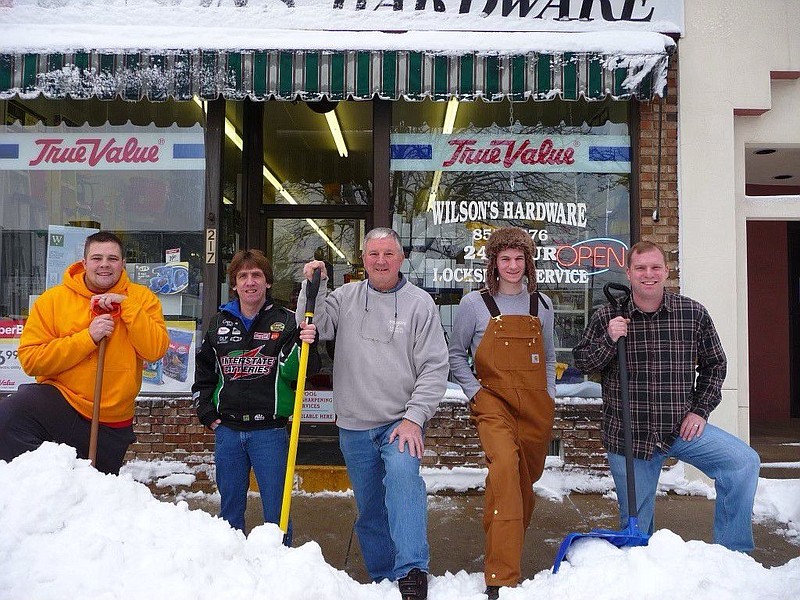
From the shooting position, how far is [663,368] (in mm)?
3701

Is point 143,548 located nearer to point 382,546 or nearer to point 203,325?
point 382,546

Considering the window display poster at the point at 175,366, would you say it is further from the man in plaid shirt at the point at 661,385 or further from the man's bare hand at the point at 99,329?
the man in plaid shirt at the point at 661,385

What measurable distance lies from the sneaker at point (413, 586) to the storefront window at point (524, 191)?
3.22 meters

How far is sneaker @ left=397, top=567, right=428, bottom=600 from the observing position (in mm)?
3234

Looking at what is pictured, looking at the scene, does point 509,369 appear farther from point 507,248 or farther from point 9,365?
point 9,365

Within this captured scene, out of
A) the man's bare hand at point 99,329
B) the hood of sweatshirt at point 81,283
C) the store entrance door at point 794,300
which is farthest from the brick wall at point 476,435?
the store entrance door at point 794,300

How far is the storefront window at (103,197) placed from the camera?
6203mm

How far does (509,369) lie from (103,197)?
449cm

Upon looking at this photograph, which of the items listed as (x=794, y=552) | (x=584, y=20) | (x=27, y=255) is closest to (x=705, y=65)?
(x=584, y=20)

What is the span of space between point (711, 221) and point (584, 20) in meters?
2.09

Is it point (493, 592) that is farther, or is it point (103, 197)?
point (103, 197)

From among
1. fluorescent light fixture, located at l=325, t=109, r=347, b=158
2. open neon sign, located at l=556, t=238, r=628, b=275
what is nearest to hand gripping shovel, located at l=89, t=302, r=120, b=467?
open neon sign, located at l=556, t=238, r=628, b=275

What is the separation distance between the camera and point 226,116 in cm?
637

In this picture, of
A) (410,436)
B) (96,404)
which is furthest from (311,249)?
(410,436)
